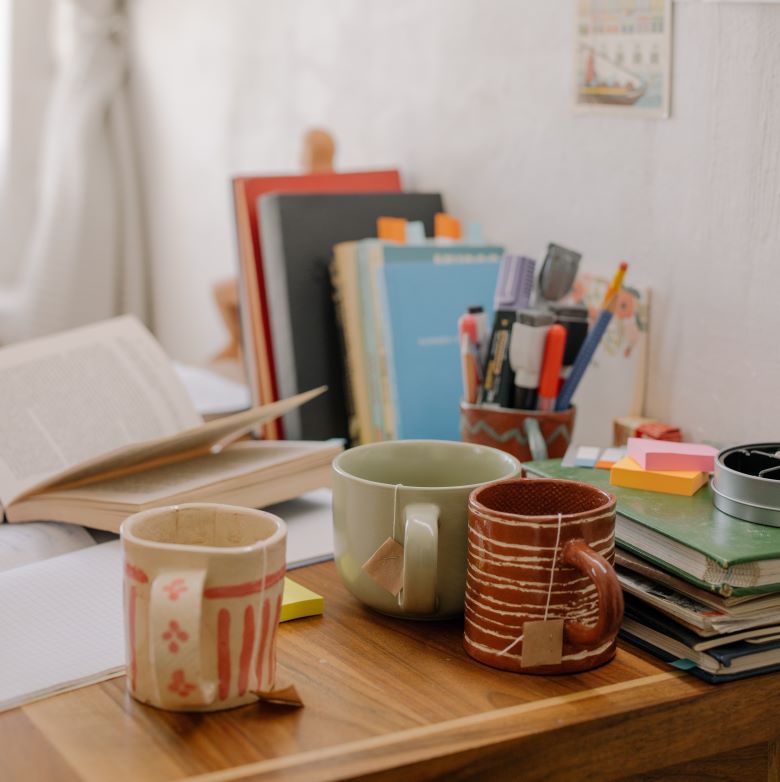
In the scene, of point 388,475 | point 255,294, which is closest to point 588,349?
point 388,475

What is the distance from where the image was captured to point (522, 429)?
0.84 meters

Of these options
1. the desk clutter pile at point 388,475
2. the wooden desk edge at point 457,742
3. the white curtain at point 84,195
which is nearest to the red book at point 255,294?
the desk clutter pile at point 388,475

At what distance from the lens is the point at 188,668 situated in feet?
1.71

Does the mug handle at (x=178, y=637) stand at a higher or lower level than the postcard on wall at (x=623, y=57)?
lower

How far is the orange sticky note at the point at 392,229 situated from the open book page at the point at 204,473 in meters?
0.29

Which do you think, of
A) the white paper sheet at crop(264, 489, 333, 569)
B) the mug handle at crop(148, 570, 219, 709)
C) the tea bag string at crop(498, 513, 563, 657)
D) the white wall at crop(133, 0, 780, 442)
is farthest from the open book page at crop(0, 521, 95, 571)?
the white wall at crop(133, 0, 780, 442)

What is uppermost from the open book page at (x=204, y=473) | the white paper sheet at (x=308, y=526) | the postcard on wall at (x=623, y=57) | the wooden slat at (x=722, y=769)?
the postcard on wall at (x=623, y=57)

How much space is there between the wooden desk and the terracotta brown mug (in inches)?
0.5

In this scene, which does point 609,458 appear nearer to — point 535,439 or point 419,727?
point 535,439

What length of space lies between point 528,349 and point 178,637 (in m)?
0.40

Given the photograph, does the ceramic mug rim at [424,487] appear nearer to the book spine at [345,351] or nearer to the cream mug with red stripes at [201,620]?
the cream mug with red stripes at [201,620]

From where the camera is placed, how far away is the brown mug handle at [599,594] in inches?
21.4

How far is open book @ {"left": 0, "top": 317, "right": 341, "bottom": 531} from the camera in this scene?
80cm

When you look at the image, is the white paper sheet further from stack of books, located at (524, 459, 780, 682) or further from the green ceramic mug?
stack of books, located at (524, 459, 780, 682)
